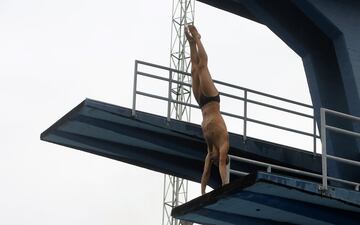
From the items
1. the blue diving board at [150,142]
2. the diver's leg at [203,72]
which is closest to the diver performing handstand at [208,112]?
the diver's leg at [203,72]

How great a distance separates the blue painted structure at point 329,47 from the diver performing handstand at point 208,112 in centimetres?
454

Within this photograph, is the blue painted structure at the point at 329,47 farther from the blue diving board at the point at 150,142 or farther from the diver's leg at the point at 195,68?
the diver's leg at the point at 195,68

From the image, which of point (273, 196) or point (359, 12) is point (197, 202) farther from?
point (359, 12)

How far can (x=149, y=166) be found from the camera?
2323cm

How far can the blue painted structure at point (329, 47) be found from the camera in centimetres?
2188

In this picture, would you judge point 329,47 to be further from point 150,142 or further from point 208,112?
point 208,112

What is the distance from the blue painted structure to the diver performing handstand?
4.54 metres

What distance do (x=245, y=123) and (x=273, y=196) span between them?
5063 millimetres

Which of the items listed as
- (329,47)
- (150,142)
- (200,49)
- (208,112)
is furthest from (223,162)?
(329,47)

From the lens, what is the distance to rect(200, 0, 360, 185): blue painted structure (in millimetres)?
21875

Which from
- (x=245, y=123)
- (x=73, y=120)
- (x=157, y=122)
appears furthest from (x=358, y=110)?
(x=73, y=120)

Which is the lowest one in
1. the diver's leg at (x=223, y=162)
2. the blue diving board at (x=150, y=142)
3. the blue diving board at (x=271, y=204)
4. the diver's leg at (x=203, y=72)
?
the blue diving board at (x=271, y=204)

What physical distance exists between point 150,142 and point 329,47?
16.6 ft

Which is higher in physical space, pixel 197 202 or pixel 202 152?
pixel 202 152
